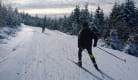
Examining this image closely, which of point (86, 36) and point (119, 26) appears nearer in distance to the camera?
point (86, 36)

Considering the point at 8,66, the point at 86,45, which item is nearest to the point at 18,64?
the point at 8,66

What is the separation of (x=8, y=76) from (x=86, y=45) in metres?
3.45

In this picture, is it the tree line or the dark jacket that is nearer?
the dark jacket

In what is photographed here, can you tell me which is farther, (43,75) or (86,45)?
(86,45)

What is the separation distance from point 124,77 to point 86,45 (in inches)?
81.0

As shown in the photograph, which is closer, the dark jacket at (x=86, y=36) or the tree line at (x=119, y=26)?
the dark jacket at (x=86, y=36)

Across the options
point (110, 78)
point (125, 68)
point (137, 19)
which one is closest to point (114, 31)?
→ point (137, 19)

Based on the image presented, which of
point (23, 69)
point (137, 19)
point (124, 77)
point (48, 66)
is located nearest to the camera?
point (124, 77)

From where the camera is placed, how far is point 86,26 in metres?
7.60

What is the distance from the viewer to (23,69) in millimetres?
7379

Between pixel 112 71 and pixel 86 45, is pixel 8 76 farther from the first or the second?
pixel 112 71

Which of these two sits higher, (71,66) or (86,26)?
(86,26)

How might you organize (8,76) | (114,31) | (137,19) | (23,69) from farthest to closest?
(137,19) < (114,31) < (23,69) < (8,76)

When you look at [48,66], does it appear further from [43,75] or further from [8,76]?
[8,76]
